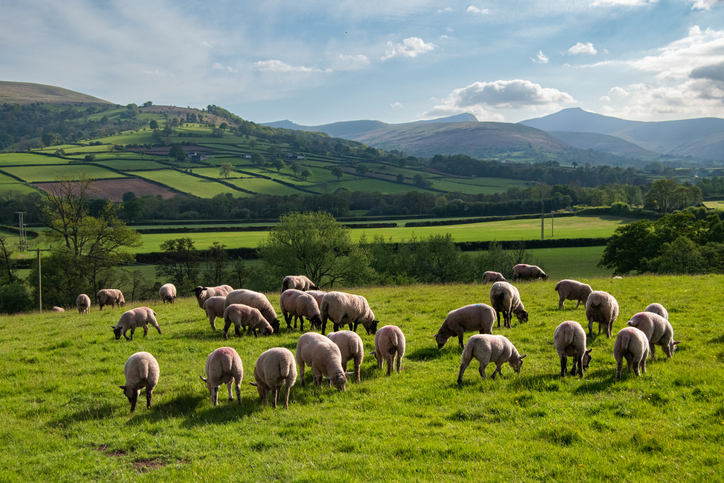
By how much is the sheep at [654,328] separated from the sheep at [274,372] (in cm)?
863

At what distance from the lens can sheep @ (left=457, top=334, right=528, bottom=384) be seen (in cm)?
1095

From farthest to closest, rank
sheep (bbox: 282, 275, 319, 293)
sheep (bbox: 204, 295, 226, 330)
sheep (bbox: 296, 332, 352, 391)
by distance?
1. sheep (bbox: 282, 275, 319, 293)
2. sheep (bbox: 204, 295, 226, 330)
3. sheep (bbox: 296, 332, 352, 391)

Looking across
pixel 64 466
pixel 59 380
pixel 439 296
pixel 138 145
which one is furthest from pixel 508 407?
pixel 138 145

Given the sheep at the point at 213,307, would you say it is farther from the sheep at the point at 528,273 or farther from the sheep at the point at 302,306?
the sheep at the point at 528,273

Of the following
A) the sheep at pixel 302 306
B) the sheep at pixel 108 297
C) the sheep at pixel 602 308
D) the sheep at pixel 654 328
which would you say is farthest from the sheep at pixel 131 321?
the sheep at pixel 654 328

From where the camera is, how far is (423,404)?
32.1 feet

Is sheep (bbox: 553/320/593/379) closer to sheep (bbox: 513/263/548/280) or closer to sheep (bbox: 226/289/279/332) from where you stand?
sheep (bbox: 226/289/279/332)

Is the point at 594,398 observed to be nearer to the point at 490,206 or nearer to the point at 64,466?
the point at 64,466

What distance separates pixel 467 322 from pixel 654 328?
497 centimetres

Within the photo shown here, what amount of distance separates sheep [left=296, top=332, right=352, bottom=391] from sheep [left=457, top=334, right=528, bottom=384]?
2.97 meters

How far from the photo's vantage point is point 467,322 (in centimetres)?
1401

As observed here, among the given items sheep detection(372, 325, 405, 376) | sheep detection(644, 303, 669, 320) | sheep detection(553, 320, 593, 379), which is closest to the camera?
sheep detection(553, 320, 593, 379)

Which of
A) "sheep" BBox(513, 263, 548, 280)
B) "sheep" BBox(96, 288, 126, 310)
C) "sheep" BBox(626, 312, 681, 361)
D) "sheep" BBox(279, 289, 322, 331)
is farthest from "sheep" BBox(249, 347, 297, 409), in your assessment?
"sheep" BBox(513, 263, 548, 280)

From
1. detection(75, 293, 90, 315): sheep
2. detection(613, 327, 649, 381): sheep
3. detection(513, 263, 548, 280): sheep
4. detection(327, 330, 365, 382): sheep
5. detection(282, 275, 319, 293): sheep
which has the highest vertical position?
detection(613, 327, 649, 381): sheep
